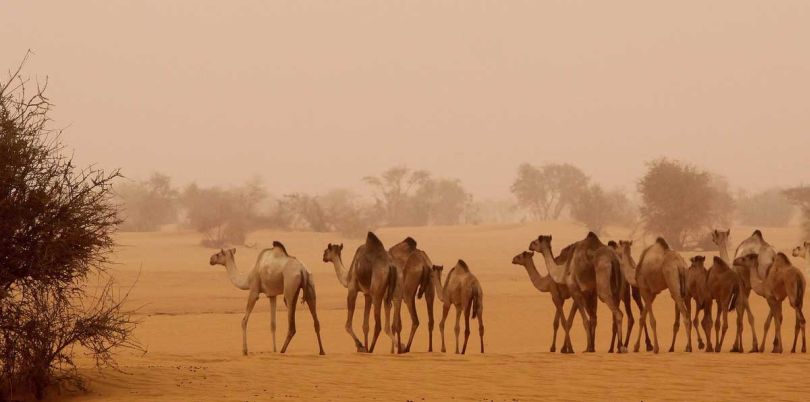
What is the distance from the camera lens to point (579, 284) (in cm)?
1606

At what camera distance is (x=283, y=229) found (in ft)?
193

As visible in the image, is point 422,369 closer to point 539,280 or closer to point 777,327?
point 539,280

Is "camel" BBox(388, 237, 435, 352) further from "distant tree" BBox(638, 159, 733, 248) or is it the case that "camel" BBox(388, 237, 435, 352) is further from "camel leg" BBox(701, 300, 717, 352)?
"distant tree" BBox(638, 159, 733, 248)

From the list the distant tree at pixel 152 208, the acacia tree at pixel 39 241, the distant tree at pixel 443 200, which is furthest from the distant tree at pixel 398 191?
the acacia tree at pixel 39 241

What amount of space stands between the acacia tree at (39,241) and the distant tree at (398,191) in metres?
76.2

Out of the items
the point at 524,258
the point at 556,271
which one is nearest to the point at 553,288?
the point at 556,271

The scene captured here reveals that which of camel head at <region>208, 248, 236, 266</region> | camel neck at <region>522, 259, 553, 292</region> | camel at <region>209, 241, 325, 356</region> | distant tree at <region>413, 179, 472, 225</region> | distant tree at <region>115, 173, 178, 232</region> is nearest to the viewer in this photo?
camel at <region>209, 241, 325, 356</region>

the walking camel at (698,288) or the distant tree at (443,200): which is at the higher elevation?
the distant tree at (443,200)

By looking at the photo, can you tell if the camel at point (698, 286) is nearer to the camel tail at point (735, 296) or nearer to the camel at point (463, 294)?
the camel tail at point (735, 296)

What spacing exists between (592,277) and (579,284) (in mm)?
224

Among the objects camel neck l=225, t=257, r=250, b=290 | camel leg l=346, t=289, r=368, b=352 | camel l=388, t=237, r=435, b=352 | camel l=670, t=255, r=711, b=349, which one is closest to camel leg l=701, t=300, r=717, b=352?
camel l=670, t=255, r=711, b=349

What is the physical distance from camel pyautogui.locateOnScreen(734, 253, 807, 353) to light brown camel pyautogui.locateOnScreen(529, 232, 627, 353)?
231 centimetres

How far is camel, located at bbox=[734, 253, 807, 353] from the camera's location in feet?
51.8

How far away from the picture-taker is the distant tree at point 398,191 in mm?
90500
